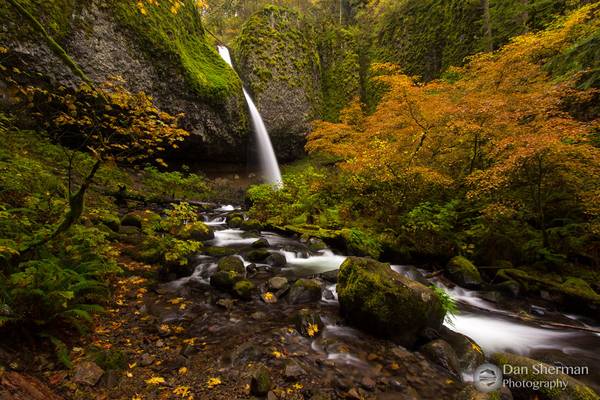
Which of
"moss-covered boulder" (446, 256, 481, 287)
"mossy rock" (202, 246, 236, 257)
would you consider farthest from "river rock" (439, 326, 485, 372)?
"mossy rock" (202, 246, 236, 257)

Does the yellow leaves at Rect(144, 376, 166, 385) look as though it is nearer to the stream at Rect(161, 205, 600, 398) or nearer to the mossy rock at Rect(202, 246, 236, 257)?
the stream at Rect(161, 205, 600, 398)

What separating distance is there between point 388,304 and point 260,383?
6.38ft

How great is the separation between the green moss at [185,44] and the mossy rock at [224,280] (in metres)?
11.0

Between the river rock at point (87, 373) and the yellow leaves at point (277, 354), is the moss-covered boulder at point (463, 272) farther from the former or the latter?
the river rock at point (87, 373)

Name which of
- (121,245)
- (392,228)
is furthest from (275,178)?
(121,245)

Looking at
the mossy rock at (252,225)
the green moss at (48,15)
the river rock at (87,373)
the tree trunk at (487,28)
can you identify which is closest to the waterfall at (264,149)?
the mossy rock at (252,225)

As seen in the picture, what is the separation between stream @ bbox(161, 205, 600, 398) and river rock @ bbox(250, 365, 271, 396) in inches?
20.3

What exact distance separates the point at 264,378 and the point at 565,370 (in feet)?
13.1

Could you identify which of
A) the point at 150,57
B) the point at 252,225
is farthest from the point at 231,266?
the point at 150,57

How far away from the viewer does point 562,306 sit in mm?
5586

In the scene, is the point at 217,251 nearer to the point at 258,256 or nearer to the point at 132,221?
the point at 258,256

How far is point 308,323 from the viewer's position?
13.4ft

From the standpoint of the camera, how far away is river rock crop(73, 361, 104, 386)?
8.42 feet

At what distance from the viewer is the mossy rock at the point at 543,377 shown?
2.94 m
